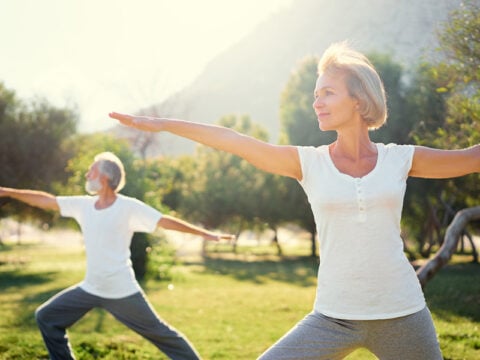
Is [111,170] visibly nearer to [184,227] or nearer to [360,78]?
[184,227]

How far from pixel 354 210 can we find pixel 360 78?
30.8 inches

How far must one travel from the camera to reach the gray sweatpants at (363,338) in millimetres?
3486

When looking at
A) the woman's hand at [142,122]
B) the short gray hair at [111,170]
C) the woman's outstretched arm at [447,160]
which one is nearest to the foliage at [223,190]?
the short gray hair at [111,170]

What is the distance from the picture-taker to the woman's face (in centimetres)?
365

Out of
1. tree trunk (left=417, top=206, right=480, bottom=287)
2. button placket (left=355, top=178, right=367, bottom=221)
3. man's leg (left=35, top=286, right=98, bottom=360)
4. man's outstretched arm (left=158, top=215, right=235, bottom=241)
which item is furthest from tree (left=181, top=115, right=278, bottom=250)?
button placket (left=355, top=178, right=367, bottom=221)

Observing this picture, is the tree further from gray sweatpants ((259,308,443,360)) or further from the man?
gray sweatpants ((259,308,443,360))

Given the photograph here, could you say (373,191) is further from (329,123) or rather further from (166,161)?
(166,161)

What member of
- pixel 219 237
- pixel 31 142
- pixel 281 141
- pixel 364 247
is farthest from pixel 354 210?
pixel 281 141

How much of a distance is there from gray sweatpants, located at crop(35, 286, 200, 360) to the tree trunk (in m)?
5.50

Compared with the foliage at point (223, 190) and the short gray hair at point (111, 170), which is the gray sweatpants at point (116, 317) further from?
the foliage at point (223, 190)

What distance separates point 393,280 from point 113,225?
3898 millimetres

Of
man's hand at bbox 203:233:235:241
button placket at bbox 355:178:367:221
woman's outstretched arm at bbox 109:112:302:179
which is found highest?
woman's outstretched arm at bbox 109:112:302:179

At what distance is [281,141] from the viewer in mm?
38531

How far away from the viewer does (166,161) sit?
65125 mm
